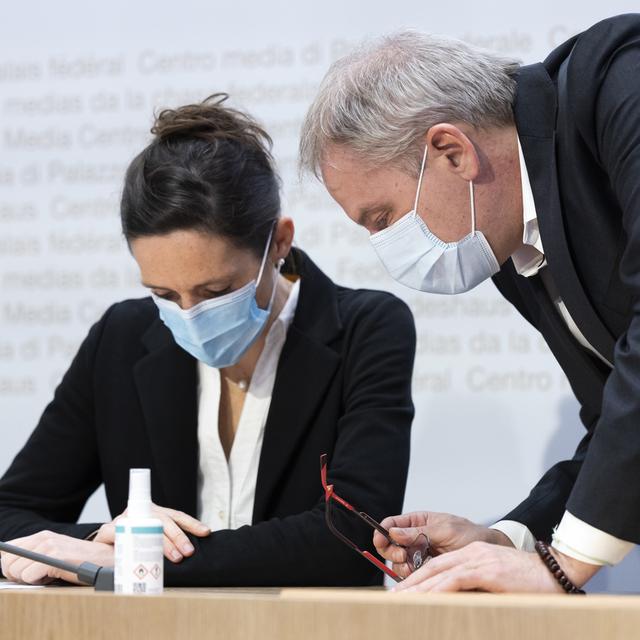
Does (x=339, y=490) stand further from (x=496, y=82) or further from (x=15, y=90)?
(x=15, y=90)

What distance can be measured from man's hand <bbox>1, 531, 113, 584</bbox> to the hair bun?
77 centimetres

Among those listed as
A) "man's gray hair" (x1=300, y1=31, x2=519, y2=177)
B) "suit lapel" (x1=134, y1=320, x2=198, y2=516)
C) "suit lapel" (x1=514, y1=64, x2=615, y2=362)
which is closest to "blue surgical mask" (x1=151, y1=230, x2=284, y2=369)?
"suit lapel" (x1=134, y1=320, x2=198, y2=516)

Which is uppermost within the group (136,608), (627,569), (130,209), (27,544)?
(130,209)

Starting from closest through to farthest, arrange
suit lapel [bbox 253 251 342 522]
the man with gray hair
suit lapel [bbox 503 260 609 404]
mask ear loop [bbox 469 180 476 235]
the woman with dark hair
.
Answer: the man with gray hair < mask ear loop [bbox 469 180 476 235] < suit lapel [bbox 503 260 609 404] < the woman with dark hair < suit lapel [bbox 253 251 342 522]

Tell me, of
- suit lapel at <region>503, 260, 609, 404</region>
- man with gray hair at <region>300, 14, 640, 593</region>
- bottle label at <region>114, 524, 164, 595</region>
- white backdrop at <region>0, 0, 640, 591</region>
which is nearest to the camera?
bottle label at <region>114, 524, 164, 595</region>

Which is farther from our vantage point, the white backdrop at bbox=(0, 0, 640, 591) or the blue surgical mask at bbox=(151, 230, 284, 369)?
the white backdrop at bbox=(0, 0, 640, 591)

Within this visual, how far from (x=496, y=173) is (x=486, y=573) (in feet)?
2.12

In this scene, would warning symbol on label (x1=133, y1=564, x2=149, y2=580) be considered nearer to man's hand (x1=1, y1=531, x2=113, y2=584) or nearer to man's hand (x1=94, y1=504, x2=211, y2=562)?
man's hand (x1=1, y1=531, x2=113, y2=584)

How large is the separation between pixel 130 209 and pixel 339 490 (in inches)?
25.2

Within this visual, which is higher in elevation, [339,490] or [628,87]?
[628,87]

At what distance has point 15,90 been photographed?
9.89ft

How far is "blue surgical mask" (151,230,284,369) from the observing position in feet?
6.63

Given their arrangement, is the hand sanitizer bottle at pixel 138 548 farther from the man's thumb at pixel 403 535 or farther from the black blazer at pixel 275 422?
the black blazer at pixel 275 422

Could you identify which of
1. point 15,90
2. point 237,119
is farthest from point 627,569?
point 15,90
